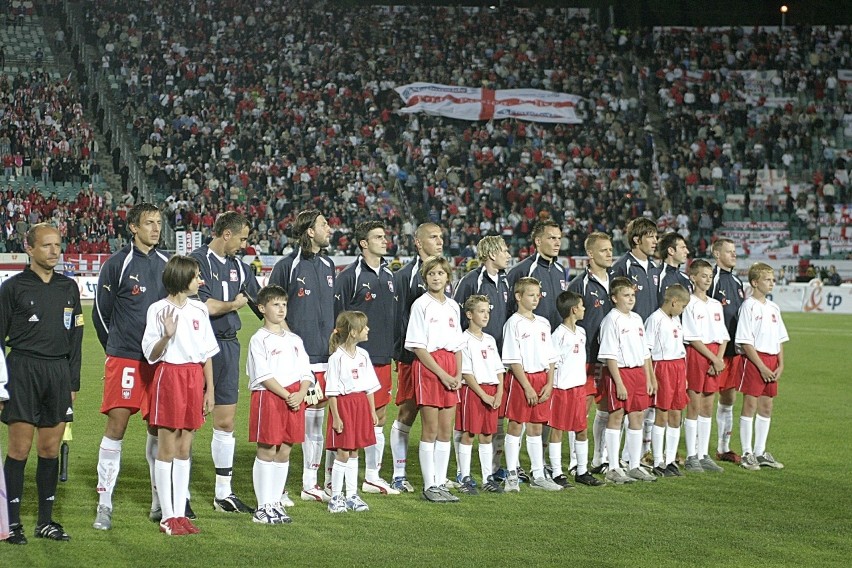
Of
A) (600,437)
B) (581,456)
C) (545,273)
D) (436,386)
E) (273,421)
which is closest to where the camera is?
(273,421)

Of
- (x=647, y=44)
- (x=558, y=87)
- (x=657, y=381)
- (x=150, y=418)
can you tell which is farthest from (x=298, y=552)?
(x=647, y=44)

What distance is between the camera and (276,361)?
25.9ft

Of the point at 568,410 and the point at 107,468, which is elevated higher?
the point at 568,410

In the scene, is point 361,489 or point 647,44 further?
Answer: point 647,44

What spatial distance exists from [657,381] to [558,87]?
3456cm

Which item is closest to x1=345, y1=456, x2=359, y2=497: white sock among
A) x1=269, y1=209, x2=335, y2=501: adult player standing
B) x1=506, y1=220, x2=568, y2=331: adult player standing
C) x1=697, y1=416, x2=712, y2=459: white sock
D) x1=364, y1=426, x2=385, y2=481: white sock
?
x1=269, y1=209, x2=335, y2=501: adult player standing

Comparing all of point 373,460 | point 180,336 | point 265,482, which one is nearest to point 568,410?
point 373,460

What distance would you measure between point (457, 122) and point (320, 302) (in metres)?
34.3

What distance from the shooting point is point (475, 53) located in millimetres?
45219

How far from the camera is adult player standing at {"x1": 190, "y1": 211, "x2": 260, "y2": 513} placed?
8219 mm

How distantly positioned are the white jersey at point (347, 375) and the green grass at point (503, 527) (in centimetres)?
97

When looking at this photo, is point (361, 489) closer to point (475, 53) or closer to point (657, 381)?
point (657, 381)

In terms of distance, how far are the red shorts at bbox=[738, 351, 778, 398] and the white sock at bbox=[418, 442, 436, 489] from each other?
388 cm

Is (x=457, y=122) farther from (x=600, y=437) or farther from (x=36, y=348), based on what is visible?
(x=36, y=348)
